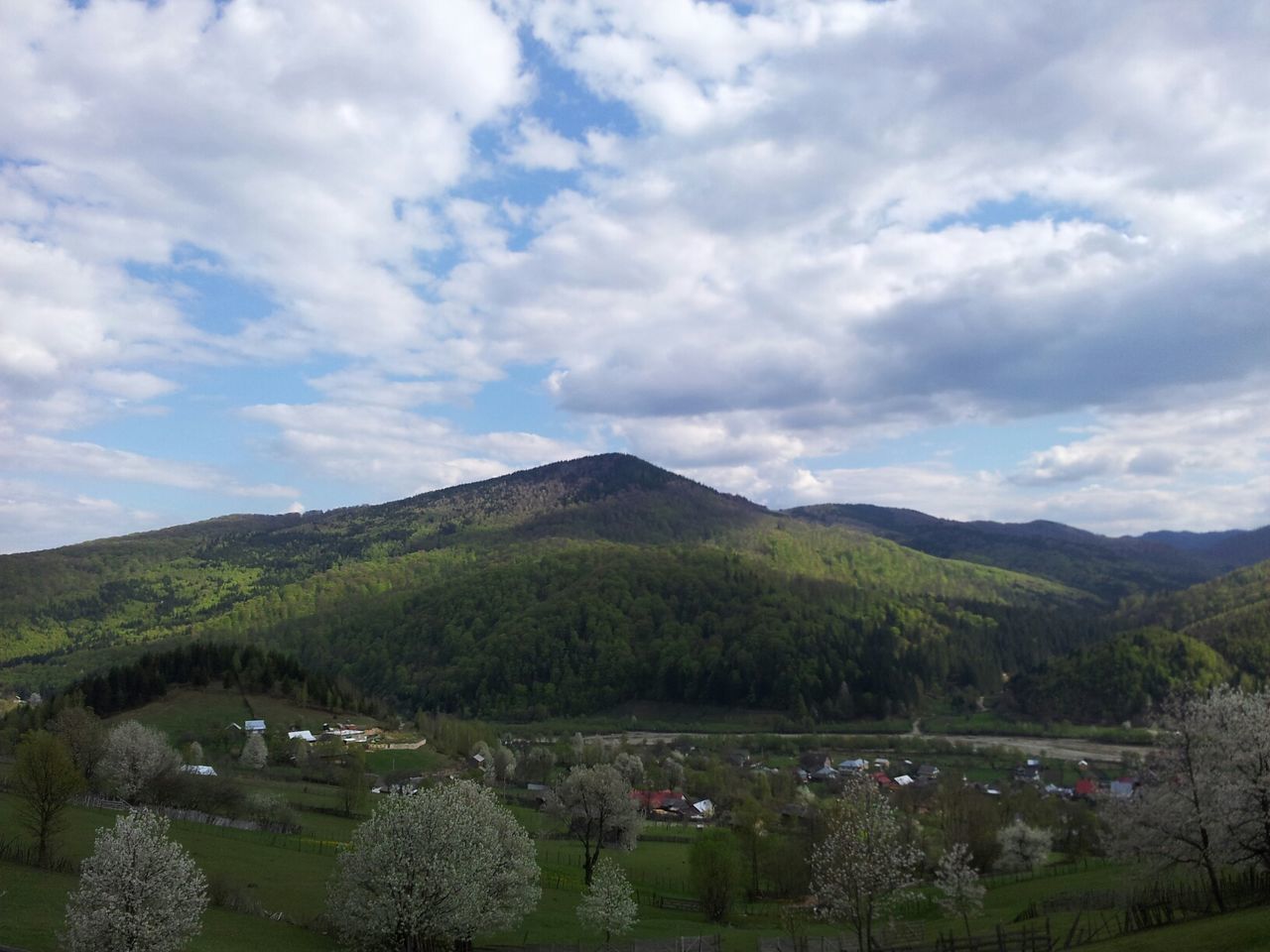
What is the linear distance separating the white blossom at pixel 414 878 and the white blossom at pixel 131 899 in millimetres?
6691

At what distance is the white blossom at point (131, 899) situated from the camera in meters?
29.3

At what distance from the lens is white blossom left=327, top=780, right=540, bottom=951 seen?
1394 inches

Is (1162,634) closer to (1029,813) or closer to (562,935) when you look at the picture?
(1029,813)

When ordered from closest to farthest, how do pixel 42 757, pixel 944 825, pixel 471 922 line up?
pixel 471 922 → pixel 42 757 → pixel 944 825

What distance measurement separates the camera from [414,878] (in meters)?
35.8

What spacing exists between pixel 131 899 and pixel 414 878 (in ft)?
34.8

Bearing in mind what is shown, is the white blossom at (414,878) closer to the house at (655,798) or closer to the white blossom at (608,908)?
the white blossom at (608,908)

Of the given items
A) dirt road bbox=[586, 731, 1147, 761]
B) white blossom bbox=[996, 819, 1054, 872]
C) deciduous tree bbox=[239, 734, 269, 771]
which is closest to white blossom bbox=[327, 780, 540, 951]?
white blossom bbox=[996, 819, 1054, 872]

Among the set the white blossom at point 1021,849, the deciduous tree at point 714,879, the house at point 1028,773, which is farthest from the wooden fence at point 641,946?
the house at point 1028,773

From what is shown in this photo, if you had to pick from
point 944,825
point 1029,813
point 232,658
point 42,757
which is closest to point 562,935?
point 42,757

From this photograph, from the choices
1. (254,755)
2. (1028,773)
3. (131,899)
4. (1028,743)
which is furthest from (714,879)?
(1028,743)

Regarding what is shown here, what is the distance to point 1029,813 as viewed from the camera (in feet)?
284

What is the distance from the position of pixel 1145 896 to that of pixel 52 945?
5196 centimetres

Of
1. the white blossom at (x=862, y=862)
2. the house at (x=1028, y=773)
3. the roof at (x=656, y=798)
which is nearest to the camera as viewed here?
the white blossom at (x=862, y=862)
